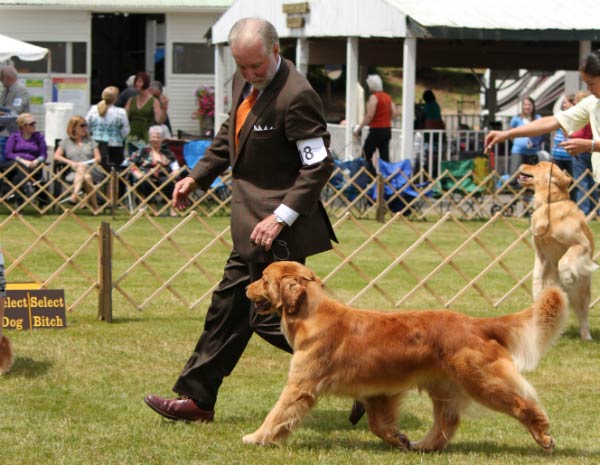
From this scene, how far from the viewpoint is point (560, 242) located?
306 inches

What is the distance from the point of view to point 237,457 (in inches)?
188

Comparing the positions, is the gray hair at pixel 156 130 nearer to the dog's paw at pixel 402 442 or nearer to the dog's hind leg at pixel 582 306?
the dog's hind leg at pixel 582 306

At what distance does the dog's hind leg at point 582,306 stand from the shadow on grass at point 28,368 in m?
3.63

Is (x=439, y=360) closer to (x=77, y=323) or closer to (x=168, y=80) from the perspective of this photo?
(x=77, y=323)

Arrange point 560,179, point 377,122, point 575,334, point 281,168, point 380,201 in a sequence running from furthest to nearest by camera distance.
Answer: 1. point 377,122
2. point 380,201
3. point 575,334
4. point 560,179
5. point 281,168

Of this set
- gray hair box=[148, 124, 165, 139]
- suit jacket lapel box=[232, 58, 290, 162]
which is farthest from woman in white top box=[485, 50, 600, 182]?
gray hair box=[148, 124, 165, 139]

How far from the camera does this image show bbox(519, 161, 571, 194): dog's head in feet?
25.8

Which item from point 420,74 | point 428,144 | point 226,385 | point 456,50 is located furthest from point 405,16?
point 420,74

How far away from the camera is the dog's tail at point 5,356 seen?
6.36m

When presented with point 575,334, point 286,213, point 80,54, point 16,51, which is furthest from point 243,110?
point 80,54

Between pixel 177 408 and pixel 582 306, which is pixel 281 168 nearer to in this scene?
pixel 177 408

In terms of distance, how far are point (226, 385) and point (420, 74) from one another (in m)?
35.9

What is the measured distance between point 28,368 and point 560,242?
3.68m

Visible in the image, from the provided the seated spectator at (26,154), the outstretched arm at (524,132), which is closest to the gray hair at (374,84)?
the seated spectator at (26,154)
